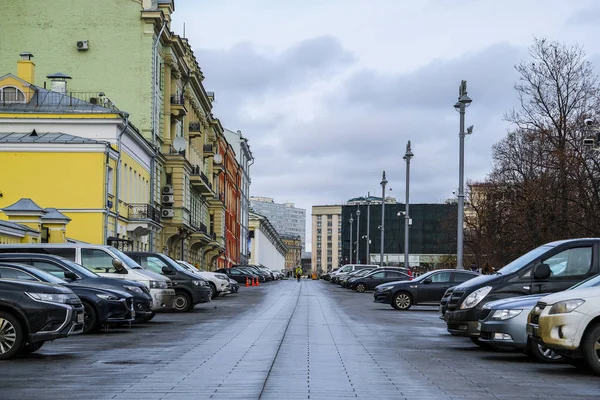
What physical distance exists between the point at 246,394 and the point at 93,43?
174ft

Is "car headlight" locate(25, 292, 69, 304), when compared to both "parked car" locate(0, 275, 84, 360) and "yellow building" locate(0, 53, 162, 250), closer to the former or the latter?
"parked car" locate(0, 275, 84, 360)

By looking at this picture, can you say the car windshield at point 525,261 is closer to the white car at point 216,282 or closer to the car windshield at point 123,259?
the car windshield at point 123,259

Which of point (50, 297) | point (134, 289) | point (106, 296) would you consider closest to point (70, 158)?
point (134, 289)

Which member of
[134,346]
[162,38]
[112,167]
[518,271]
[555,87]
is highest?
[162,38]

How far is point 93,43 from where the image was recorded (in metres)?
61.3

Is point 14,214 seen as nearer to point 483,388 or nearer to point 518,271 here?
point 518,271

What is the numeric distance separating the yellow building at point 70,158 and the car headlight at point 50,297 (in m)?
30.4

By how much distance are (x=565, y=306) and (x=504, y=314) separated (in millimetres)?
2113

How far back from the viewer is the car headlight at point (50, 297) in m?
15.4

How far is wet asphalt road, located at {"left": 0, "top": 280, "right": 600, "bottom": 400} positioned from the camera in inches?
441

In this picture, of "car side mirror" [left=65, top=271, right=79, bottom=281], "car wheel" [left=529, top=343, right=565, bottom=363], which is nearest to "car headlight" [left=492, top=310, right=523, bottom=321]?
"car wheel" [left=529, top=343, right=565, bottom=363]

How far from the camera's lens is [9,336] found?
15.1 m

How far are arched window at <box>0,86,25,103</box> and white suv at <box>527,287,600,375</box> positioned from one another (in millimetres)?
→ 44189

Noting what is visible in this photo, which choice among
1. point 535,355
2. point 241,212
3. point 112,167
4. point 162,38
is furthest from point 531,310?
point 241,212
